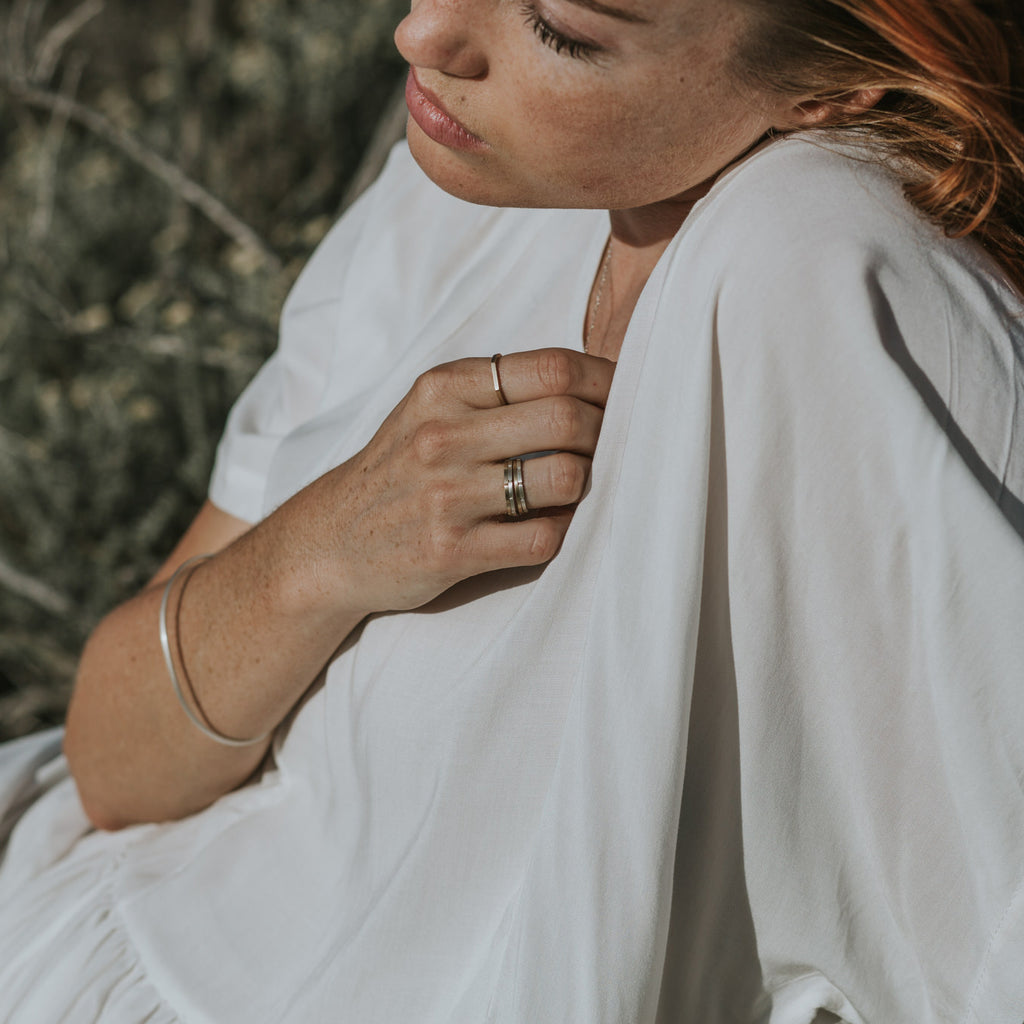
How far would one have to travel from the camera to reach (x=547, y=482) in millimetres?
1093

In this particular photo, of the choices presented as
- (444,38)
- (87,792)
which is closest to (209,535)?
(87,792)

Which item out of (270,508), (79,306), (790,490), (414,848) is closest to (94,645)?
(270,508)

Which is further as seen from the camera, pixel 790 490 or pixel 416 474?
pixel 416 474

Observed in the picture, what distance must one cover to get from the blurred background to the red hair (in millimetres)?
1812

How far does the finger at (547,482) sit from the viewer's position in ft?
3.56

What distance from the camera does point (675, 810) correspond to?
1.01 meters

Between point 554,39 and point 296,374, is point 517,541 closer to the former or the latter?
point 554,39

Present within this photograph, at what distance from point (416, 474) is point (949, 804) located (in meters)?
0.62

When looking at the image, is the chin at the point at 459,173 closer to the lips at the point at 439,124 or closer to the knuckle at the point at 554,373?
the lips at the point at 439,124

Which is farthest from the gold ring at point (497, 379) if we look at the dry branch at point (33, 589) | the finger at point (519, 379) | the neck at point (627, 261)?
the dry branch at point (33, 589)

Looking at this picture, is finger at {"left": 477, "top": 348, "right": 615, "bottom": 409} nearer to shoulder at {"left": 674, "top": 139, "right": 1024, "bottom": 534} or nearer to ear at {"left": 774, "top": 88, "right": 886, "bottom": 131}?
shoulder at {"left": 674, "top": 139, "right": 1024, "bottom": 534}

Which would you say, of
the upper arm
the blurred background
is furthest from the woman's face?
the blurred background

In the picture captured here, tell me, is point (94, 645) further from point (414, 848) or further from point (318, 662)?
point (414, 848)

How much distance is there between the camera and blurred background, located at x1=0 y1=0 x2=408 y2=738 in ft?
10.3
